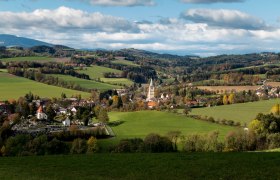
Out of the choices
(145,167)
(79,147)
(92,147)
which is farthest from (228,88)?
(145,167)

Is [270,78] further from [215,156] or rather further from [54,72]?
[215,156]

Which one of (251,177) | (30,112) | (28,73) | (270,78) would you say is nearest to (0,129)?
(30,112)

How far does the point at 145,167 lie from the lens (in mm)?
21469

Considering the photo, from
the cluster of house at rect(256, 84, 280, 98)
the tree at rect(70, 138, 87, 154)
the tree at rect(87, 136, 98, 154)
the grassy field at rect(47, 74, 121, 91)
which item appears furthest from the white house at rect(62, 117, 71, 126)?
the grassy field at rect(47, 74, 121, 91)

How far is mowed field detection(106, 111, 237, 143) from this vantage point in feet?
251

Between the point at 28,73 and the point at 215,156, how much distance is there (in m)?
144

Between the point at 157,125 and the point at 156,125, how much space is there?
0.21 meters

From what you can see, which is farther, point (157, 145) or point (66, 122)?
point (66, 122)

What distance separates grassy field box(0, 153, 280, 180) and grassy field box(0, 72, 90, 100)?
107 m

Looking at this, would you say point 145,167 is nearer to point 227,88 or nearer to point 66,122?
point 66,122

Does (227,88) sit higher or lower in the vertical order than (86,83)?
higher

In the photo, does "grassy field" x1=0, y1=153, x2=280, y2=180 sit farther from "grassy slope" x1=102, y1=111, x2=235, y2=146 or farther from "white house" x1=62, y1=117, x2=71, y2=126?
"white house" x1=62, y1=117, x2=71, y2=126

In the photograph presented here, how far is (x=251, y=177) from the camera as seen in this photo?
18.0 meters

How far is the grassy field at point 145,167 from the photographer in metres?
18.8
